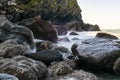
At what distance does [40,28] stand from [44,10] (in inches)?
832

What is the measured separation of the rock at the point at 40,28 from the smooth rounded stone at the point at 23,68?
30.8 ft

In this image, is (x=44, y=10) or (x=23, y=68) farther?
(x=44, y=10)

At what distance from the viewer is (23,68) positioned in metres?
7.79

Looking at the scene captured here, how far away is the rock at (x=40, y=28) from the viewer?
17.9 meters

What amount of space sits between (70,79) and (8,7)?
15.6 meters

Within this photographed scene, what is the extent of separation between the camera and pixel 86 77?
26.8 feet

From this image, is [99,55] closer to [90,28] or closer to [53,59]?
[53,59]

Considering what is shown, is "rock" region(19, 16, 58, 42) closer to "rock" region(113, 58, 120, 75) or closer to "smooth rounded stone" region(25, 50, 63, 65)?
"smooth rounded stone" region(25, 50, 63, 65)

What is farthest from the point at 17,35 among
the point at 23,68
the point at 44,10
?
the point at 44,10

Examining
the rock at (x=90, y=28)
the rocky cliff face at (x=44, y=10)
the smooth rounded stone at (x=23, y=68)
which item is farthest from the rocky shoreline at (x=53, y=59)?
the rock at (x=90, y=28)

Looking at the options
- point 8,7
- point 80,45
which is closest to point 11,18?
point 8,7

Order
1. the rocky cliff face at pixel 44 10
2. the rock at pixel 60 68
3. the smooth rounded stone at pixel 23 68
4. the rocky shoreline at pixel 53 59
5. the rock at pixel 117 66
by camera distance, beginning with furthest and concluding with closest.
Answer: the rocky cliff face at pixel 44 10
the rock at pixel 117 66
the rock at pixel 60 68
the rocky shoreline at pixel 53 59
the smooth rounded stone at pixel 23 68

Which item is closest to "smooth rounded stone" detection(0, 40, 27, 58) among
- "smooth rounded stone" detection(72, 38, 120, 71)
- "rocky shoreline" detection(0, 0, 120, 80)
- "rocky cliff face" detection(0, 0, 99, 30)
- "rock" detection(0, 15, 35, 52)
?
"rocky shoreline" detection(0, 0, 120, 80)

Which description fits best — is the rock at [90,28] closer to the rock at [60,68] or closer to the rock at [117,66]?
the rock at [117,66]
